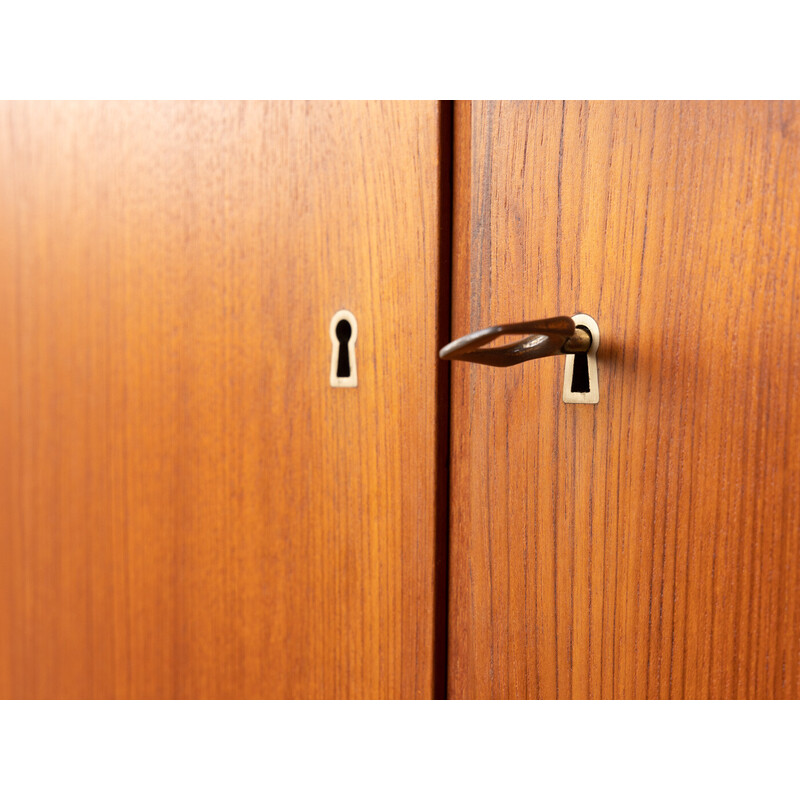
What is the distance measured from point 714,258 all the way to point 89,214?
12.3 inches

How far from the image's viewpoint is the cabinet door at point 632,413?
20 cm

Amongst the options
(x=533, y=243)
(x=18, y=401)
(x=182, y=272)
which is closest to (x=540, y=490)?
(x=533, y=243)

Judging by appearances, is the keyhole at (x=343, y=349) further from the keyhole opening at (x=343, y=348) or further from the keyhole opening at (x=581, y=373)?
the keyhole opening at (x=581, y=373)

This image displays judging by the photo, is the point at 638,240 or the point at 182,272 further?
the point at 182,272

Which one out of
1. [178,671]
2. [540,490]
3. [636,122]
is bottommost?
[178,671]

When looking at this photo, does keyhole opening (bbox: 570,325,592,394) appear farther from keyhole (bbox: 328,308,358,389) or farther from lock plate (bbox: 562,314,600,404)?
keyhole (bbox: 328,308,358,389)

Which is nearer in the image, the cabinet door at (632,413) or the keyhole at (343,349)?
the cabinet door at (632,413)

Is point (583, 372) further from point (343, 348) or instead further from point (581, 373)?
point (343, 348)

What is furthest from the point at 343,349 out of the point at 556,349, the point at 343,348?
the point at 556,349

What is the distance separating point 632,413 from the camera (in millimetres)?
230

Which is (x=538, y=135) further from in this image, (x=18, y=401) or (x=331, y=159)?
(x=18, y=401)

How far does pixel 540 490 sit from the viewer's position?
0.85 ft

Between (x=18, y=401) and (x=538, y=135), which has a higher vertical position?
(x=538, y=135)

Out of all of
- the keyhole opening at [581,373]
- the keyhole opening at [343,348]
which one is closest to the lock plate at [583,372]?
the keyhole opening at [581,373]
